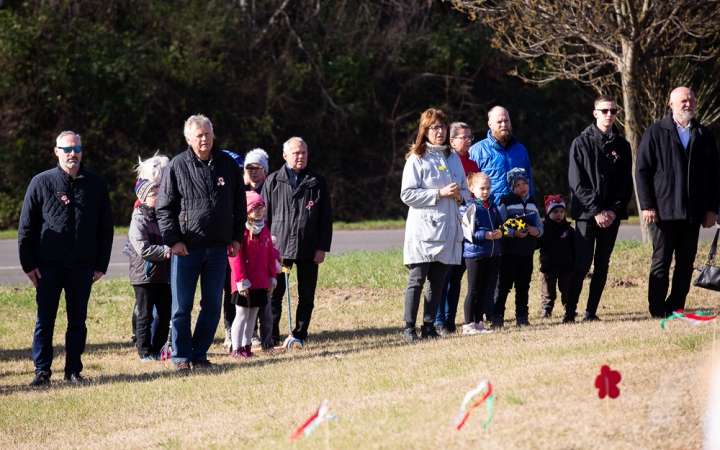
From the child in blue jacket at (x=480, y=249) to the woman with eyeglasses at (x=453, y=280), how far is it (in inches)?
7.4

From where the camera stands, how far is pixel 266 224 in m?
9.48

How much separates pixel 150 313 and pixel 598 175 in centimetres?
477

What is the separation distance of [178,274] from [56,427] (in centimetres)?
192

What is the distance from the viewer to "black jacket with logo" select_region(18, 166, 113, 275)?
8055 millimetres

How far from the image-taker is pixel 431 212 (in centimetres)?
892

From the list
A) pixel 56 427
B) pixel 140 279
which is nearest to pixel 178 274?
pixel 140 279

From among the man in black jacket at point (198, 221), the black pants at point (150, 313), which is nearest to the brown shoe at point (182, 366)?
the man in black jacket at point (198, 221)

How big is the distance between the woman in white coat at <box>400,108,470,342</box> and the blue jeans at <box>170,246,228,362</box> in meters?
1.87

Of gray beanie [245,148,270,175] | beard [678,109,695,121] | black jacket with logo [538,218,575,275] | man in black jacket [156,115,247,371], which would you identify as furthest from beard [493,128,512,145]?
man in black jacket [156,115,247,371]

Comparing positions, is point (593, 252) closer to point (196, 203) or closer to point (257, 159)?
point (257, 159)

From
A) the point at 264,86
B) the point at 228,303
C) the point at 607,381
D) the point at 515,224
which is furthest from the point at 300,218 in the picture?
the point at 264,86

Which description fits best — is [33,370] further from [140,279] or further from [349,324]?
[349,324]

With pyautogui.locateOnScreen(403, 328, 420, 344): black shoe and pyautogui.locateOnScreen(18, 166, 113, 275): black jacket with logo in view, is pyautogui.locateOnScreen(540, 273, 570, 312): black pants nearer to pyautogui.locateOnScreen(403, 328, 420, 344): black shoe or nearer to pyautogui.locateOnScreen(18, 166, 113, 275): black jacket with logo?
pyautogui.locateOnScreen(403, 328, 420, 344): black shoe

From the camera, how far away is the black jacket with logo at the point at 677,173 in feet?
30.0
